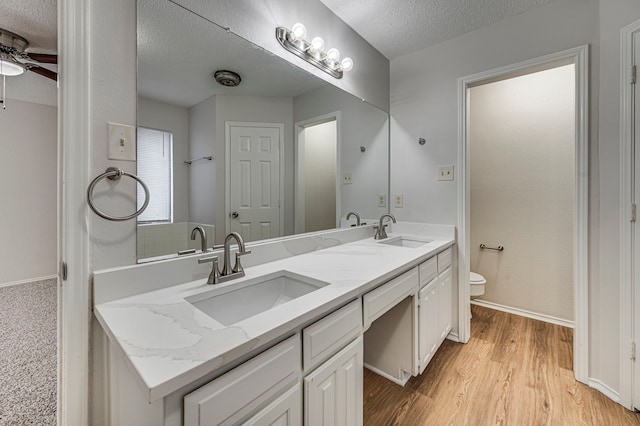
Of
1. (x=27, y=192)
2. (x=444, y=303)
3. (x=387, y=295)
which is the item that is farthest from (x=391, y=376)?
(x=27, y=192)

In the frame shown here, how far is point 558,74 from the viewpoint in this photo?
7.61 feet

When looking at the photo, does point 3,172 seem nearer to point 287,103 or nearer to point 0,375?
point 0,375

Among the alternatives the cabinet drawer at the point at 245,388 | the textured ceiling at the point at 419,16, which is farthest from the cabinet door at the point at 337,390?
the textured ceiling at the point at 419,16

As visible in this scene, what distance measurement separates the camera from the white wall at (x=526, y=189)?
7.63 feet

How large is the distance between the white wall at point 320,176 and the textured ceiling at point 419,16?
29.1 inches

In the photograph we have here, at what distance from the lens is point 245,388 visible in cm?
65

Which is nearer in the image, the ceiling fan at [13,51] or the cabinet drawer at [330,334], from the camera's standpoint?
the cabinet drawer at [330,334]

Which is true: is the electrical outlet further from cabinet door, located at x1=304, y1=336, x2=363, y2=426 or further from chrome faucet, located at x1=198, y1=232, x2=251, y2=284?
chrome faucet, located at x1=198, y1=232, x2=251, y2=284

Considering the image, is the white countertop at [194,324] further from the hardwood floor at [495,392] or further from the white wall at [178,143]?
the hardwood floor at [495,392]

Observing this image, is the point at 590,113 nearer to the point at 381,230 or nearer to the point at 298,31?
the point at 381,230

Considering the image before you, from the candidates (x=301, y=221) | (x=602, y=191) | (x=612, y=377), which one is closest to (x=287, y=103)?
(x=301, y=221)

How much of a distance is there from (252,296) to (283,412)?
450 mm

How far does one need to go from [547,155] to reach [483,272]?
122 cm

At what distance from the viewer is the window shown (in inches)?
39.4
